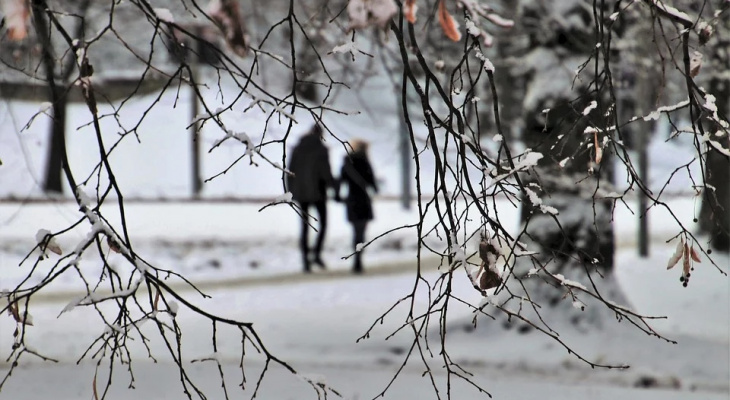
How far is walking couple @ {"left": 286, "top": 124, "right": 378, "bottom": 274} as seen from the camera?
10992 millimetres

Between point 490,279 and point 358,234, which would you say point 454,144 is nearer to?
point 358,234

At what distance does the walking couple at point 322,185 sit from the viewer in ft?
36.1

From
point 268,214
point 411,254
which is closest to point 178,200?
point 268,214

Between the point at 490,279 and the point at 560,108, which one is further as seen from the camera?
the point at 560,108

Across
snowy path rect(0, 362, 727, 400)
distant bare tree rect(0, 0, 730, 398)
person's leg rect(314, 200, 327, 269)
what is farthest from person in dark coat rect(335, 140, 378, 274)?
snowy path rect(0, 362, 727, 400)

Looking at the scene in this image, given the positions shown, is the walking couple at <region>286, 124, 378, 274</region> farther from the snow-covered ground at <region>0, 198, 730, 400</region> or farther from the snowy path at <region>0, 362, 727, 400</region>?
the snowy path at <region>0, 362, 727, 400</region>

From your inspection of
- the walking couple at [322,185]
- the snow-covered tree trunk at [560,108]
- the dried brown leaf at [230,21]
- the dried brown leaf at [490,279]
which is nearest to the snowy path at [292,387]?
the snow-covered tree trunk at [560,108]

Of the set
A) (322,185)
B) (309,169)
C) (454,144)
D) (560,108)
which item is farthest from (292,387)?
(322,185)

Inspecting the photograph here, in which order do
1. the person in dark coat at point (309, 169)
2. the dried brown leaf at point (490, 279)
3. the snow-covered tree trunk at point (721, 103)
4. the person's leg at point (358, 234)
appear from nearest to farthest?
the dried brown leaf at point (490, 279), the snow-covered tree trunk at point (721, 103), the person in dark coat at point (309, 169), the person's leg at point (358, 234)

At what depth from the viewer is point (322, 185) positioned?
11.2 m

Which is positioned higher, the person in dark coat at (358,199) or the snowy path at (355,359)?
the person in dark coat at (358,199)

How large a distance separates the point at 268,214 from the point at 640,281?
28.1 feet

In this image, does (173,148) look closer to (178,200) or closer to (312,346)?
(178,200)

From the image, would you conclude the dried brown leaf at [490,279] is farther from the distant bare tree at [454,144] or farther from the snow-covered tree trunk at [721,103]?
the snow-covered tree trunk at [721,103]
